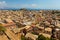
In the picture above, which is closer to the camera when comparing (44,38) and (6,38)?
(6,38)

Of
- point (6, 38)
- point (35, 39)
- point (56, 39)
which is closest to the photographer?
point (6, 38)

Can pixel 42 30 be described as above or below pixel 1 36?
below

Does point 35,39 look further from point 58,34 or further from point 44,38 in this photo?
point 58,34

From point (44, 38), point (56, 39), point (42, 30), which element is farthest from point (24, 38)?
point (42, 30)

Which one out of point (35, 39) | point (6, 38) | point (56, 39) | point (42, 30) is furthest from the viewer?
point (42, 30)

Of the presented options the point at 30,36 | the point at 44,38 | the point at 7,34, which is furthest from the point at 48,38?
the point at 7,34

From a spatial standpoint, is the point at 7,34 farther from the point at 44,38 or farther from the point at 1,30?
the point at 44,38

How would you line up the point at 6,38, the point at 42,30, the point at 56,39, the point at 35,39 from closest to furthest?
1. the point at 6,38
2. the point at 35,39
3. the point at 56,39
4. the point at 42,30

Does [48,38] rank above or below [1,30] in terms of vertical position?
below

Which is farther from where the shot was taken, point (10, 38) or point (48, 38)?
point (48, 38)
